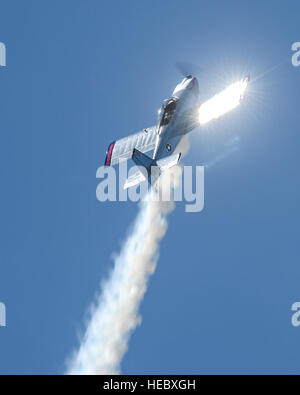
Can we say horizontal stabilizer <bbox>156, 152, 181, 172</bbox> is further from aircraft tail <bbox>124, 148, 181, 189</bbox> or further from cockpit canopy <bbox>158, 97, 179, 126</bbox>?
cockpit canopy <bbox>158, 97, 179, 126</bbox>

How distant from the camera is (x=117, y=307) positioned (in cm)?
4369

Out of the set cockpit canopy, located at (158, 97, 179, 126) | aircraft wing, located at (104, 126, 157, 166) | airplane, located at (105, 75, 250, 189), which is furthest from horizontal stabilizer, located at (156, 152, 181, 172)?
aircraft wing, located at (104, 126, 157, 166)

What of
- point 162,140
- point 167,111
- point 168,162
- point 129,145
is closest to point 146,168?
point 168,162

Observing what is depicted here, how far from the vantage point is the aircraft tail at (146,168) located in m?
44.0

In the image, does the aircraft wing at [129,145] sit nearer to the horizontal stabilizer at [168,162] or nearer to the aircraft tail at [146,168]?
the aircraft tail at [146,168]

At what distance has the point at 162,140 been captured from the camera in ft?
153

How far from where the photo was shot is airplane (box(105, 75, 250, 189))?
44375 mm

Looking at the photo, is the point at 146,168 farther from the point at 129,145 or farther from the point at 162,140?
the point at 129,145

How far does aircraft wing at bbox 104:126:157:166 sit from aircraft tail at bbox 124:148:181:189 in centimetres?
329

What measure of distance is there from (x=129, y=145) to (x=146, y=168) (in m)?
5.25

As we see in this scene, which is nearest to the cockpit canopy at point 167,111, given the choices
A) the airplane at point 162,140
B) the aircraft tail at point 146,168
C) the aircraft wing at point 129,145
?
the airplane at point 162,140
